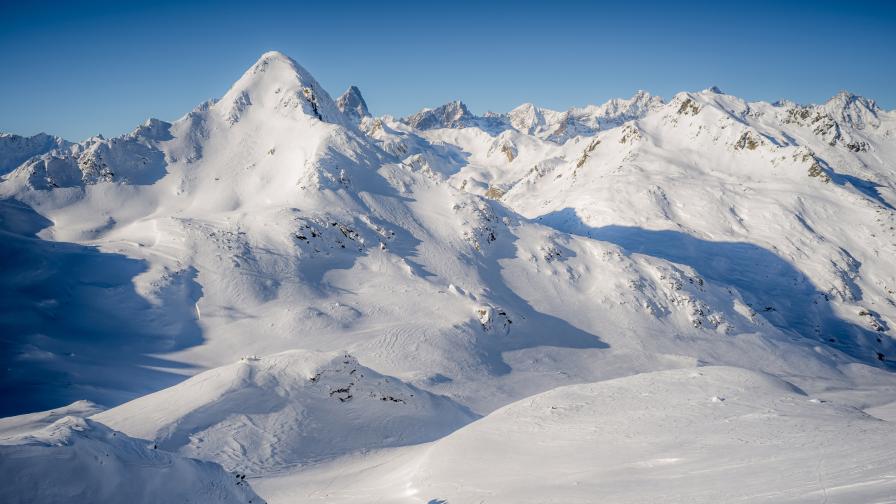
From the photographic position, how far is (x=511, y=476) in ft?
39.7

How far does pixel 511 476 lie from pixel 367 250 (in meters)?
31.1

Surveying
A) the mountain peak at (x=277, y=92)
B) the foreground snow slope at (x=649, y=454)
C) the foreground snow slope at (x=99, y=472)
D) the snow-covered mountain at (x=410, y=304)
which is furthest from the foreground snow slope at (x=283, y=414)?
the mountain peak at (x=277, y=92)

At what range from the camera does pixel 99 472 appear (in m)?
7.91

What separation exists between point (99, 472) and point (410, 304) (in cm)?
2896

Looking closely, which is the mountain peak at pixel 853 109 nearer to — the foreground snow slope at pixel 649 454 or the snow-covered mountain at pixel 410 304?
the snow-covered mountain at pixel 410 304

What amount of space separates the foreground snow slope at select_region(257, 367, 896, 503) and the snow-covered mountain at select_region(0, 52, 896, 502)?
0.12 meters

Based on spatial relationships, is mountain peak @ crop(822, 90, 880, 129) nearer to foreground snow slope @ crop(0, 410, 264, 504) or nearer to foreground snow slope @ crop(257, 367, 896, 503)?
foreground snow slope @ crop(257, 367, 896, 503)

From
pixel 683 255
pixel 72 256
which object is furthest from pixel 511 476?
pixel 683 255

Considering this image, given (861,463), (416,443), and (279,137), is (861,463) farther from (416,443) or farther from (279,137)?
(279,137)

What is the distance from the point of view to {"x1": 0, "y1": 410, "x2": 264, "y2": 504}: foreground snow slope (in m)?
7.04

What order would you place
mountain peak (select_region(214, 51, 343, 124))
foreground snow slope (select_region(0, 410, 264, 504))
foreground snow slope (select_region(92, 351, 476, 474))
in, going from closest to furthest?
1. foreground snow slope (select_region(0, 410, 264, 504))
2. foreground snow slope (select_region(92, 351, 476, 474))
3. mountain peak (select_region(214, 51, 343, 124))

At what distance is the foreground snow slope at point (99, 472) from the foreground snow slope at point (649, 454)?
4.98m

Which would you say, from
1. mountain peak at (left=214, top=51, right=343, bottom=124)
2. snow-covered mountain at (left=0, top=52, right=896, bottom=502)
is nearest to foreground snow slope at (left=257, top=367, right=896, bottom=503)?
snow-covered mountain at (left=0, top=52, right=896, bottom=502)

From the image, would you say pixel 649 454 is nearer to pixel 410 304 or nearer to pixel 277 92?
pixel 410 304
